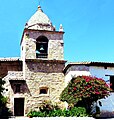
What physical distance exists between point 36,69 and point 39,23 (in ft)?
15.1

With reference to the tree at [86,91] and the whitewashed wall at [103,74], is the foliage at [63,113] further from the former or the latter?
the whitewashed wall at [103,74]

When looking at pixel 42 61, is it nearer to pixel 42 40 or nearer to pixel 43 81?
pixel 43 81

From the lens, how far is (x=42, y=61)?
25.6 metres

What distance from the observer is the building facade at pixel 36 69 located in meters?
24.9

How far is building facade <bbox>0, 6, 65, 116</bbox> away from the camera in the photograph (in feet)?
81.7

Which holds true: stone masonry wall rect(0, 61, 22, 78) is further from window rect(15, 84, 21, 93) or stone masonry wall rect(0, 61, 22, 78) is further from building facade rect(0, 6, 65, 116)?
window rect(15, 84, 21, 93)

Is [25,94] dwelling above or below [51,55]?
below

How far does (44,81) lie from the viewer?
25484 millimetres

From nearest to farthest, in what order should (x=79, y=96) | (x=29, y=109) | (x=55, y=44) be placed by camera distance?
(x=79, y=96)
(x=29, y=109)
(x=55, y=44)

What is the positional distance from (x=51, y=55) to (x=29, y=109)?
218 inches

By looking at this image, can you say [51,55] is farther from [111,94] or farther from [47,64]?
[111,94]

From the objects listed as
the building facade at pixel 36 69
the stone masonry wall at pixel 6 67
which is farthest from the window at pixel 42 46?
the stone masonry wall at pixel 6 67

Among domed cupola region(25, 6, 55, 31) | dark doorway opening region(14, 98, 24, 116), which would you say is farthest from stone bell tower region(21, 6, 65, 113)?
dark doorway opening region(14, 98, 24, 116)

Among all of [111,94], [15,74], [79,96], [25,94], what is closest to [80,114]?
[79,96]
